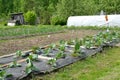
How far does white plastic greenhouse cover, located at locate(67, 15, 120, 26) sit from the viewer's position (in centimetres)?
1847

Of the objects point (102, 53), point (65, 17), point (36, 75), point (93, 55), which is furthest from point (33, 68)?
point (65, 17)

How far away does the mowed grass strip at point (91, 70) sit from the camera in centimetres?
474

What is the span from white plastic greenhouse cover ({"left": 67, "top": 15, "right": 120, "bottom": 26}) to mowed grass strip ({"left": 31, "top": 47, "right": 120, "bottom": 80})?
39.8 ft

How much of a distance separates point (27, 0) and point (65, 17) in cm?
2148

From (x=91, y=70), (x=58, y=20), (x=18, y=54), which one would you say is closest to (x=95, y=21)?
(x=58, y=20)

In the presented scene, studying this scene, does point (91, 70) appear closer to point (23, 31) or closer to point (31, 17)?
point (23, 31)

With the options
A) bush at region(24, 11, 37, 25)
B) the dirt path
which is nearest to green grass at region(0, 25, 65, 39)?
the dirt path

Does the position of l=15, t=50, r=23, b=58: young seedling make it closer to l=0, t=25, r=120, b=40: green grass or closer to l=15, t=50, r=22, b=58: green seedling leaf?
l=15, t=50, r=22, b=58: green seedling leaf

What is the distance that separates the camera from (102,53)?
735 centimetres

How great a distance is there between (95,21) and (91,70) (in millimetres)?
14346

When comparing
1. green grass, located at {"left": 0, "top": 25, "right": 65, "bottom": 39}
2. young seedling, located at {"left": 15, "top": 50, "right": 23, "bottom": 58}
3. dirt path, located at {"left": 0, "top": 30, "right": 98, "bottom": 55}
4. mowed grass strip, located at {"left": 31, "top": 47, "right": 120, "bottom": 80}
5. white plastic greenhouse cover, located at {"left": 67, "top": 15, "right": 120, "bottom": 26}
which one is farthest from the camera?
white plastic greenhouse cover, located at {"left": 67, "top": 15, "right": 120, "bottom": 26}

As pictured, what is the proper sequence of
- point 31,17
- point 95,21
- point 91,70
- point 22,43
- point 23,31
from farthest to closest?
point 31,17 → point 95,21 → point 23,31 → point 22,43 → point 91,70

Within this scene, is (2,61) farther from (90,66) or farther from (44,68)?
(90,66)

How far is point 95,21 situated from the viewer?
63.5 ft
